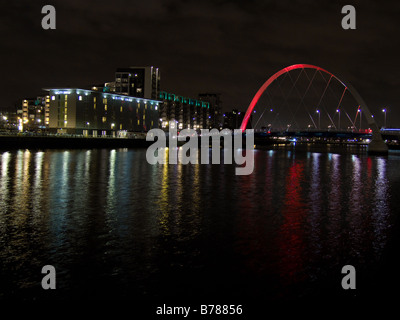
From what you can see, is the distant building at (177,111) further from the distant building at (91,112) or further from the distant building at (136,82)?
the distant building at (91,112)

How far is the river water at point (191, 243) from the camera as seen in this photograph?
926 cm

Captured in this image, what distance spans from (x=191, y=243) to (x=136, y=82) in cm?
14210

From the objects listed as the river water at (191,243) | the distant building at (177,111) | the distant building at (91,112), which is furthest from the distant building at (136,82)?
the river water at (191,243)

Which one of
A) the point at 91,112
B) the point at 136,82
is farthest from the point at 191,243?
the point at 136,82

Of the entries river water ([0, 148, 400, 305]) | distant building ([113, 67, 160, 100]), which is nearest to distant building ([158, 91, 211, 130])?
distant building ([113, 67, 160, 100])

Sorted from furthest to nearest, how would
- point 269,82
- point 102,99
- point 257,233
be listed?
point 102,99
point 269,82
point 257,233

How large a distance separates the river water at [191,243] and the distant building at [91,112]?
273 ft

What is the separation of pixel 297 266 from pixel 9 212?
11382 mm

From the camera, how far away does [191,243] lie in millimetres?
12664

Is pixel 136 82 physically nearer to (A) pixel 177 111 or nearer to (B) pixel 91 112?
(A) pixel 177 111
